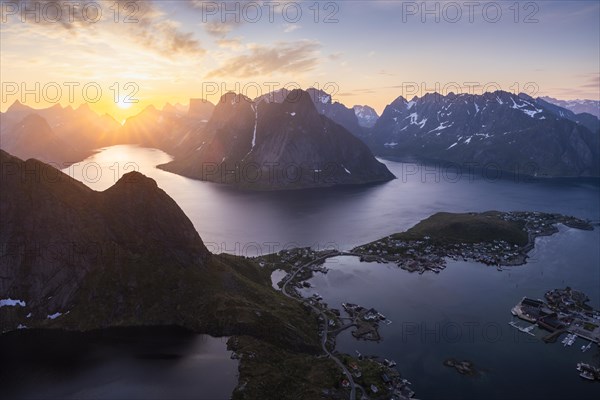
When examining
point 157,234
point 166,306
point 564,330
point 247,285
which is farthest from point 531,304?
point 157,234

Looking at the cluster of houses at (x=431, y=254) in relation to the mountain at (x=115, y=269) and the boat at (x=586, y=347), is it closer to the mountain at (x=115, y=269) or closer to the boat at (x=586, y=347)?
→ the boat at (x=586, y=347)

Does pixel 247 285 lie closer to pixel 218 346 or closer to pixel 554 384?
pixel 218 346

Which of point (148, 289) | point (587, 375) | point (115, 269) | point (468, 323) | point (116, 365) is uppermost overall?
point (115, 269)

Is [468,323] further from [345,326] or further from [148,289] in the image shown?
[148,289]

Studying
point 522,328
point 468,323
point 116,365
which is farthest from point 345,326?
point 116,365

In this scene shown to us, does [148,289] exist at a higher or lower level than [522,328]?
higher

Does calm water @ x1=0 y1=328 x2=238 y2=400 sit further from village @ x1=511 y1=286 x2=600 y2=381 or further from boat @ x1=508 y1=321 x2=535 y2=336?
village @ x1=511 y1=286 x2=600 y2=381

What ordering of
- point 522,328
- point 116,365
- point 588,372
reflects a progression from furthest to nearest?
point 522,328
point 588,372
point 116,365
